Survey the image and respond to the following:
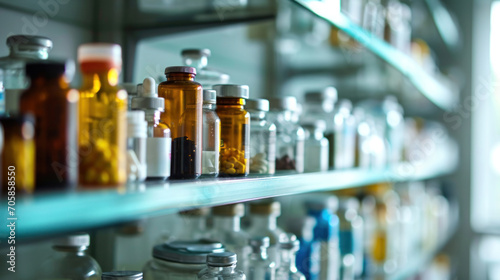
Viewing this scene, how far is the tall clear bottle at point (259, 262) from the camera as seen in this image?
1081mm

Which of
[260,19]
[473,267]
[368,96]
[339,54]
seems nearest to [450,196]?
[473,267]

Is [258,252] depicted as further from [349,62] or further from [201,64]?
A: [349,62]

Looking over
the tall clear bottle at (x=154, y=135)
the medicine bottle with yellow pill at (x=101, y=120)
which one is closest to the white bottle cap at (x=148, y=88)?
the tall clear bottle at (x=154, y=135)

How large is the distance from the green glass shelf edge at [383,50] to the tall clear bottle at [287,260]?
500 millimetres

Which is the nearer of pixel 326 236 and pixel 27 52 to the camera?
pixel 27 52

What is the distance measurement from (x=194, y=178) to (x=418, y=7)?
7.14 feet

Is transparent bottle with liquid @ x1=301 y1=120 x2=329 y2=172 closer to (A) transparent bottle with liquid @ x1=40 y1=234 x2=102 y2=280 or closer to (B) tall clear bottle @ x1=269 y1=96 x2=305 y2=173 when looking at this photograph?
(B) tall clear bottle @ x1=269 y1=96 x2=305 y2=173

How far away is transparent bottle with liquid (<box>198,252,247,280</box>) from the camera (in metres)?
0.89

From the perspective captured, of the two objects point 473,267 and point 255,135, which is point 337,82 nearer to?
point 255,135

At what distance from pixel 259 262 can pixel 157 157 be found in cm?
46

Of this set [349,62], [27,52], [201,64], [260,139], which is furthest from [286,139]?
[349,62]

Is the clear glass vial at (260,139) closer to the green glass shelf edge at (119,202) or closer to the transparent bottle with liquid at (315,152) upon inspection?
the green glass shelf edge at (119,202)

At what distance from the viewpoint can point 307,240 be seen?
1356 mm

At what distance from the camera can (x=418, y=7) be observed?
2613mm
